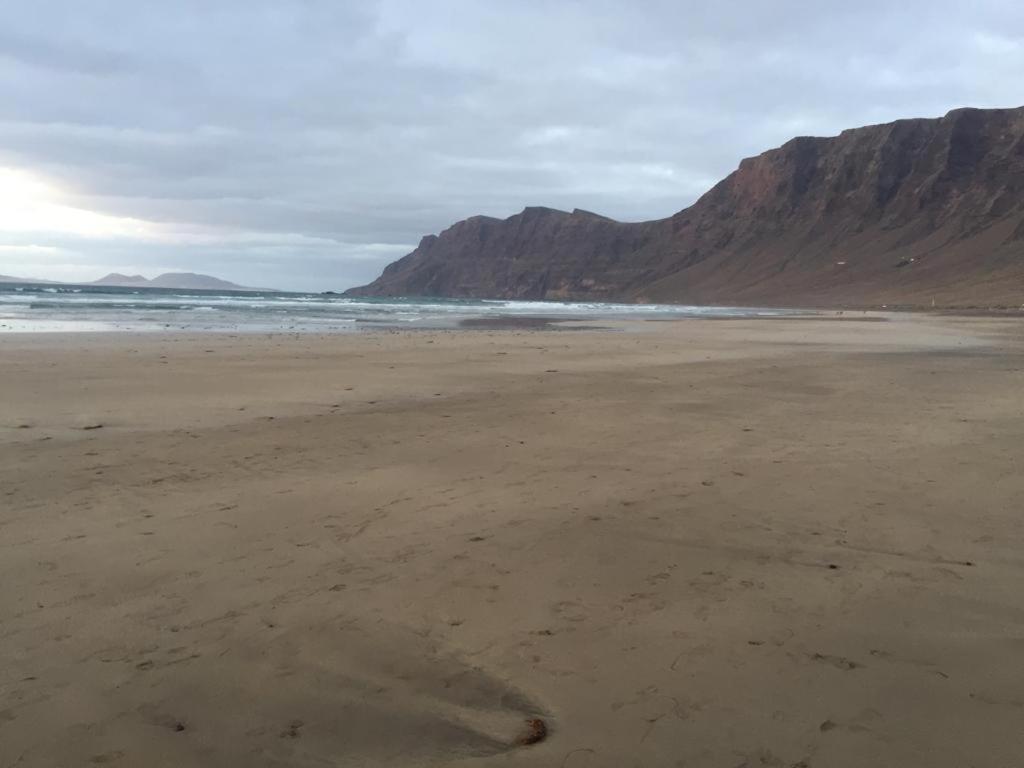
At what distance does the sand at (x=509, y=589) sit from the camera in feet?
8.48

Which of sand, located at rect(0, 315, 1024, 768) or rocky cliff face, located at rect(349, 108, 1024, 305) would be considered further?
rocky cliff face, located at rect(349, 108, 1024, 305)

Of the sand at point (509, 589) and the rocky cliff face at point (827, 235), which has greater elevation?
the rocky cliff face at point (827, 235)

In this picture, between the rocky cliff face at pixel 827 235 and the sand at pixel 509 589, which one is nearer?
the sand at pixel 509 589

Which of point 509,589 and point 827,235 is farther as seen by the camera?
point 827,235

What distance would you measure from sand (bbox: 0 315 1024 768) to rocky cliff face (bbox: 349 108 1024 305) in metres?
67.0

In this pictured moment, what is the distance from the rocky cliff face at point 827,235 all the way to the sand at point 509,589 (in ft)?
220

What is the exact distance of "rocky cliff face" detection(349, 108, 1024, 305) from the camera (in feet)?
285

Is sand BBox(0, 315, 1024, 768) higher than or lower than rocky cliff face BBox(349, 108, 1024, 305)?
lower

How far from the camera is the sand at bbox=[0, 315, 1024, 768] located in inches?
102

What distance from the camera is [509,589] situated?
12.3 feet

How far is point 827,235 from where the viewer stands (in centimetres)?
11562

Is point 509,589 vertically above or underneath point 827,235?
underneath

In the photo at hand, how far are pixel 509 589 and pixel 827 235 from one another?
414 ft

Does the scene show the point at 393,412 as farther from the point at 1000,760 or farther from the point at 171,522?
the point at 1000,760
